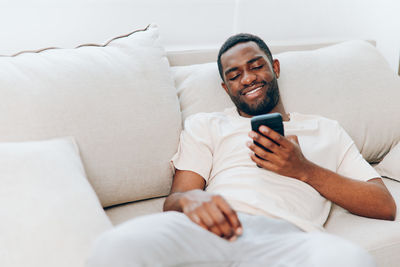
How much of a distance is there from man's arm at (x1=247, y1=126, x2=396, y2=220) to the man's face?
214mm

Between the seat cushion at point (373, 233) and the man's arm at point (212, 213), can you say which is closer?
the man's arm at point (212, 213)

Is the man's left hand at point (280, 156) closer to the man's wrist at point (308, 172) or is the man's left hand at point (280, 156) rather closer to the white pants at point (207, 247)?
the man's wrist at point (308, 172)

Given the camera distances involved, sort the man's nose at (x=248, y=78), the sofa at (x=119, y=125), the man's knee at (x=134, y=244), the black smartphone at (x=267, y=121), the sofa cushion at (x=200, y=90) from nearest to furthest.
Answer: the man's knee at (x=134, y=244), the sofa at (x=119, y=125), the black smartphone at (x=267, y=121), the man's nose at (x=248, y=78), the sofa cushion at (x=200, y=90)

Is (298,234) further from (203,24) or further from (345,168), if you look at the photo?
(203,24)

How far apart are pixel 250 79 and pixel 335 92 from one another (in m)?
0.40

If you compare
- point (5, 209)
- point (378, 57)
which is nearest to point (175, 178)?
point (5, 209)

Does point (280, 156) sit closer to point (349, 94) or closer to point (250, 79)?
point (250, 79)

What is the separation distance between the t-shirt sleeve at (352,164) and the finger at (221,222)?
54 cm

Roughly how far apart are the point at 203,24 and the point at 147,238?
1243mm

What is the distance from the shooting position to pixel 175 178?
130cm

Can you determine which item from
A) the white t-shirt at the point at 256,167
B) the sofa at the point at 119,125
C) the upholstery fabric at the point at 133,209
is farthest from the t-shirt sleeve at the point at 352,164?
the upholstery fabric at the point at 133,209

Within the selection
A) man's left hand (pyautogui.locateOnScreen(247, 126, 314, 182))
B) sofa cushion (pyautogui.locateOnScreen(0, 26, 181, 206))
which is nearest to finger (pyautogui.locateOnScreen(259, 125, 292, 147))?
man's left hand (pyautogui.locateOnScreen(247, 126, 314, 182))

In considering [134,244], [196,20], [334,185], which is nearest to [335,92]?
[334,185]

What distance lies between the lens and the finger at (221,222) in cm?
98
